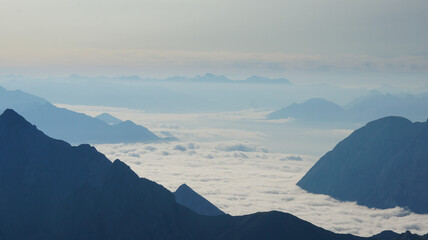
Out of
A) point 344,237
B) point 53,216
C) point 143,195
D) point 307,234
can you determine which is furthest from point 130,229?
point 344,237

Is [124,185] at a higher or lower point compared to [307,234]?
higher

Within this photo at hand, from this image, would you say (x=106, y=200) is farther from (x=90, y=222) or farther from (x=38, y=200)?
(x=38, y=200)

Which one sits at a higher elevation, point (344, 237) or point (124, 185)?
point (124, 185)

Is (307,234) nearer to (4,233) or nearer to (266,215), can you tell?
(266,215)

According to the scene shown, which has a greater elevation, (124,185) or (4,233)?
(124,185)

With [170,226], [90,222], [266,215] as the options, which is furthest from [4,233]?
[266,215]

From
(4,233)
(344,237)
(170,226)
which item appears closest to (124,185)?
(170,226)

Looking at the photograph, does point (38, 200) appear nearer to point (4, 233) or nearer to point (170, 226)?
point (4, 233)

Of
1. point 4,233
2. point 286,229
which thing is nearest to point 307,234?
point 286,229
